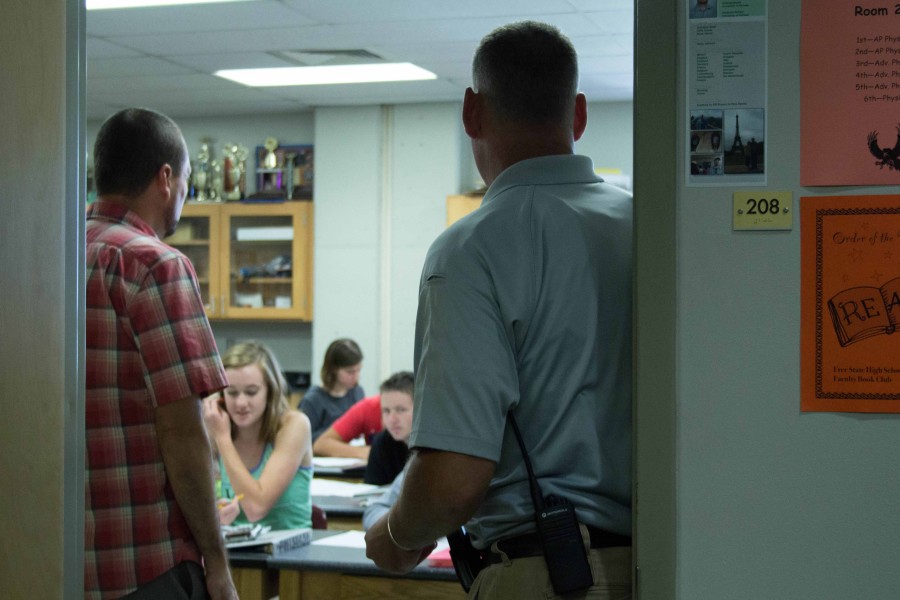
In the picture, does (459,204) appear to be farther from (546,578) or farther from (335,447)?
(546,578)

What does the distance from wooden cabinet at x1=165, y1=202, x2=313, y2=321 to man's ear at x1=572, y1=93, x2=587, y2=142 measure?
6.05m

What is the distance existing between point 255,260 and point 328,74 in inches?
72.5

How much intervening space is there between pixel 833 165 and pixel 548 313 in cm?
45

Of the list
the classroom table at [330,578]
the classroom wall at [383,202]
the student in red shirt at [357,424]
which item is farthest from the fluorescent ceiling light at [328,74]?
the classroom table at [330,578]

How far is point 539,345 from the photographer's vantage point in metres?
1.51

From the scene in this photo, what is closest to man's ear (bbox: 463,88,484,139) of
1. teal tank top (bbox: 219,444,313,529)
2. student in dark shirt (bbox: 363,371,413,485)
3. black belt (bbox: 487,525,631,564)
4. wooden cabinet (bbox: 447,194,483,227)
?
black belt (bbox: 487,525,631,564)

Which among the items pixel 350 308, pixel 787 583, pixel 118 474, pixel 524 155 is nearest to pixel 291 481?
pixel 118 474

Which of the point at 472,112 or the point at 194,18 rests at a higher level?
the point at 194,18

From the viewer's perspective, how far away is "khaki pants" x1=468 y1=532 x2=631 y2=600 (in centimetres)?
148

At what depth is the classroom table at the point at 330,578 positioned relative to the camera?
327 centimetres

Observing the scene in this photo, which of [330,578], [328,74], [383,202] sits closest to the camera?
[330,578]

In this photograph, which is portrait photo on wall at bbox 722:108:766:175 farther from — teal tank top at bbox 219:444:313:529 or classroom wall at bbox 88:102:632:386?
classroom wall at bbox 88:102:632:386

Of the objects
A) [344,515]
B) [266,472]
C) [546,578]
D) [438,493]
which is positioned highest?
[438,493]

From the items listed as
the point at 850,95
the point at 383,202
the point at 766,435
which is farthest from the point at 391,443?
the point at 850,95
